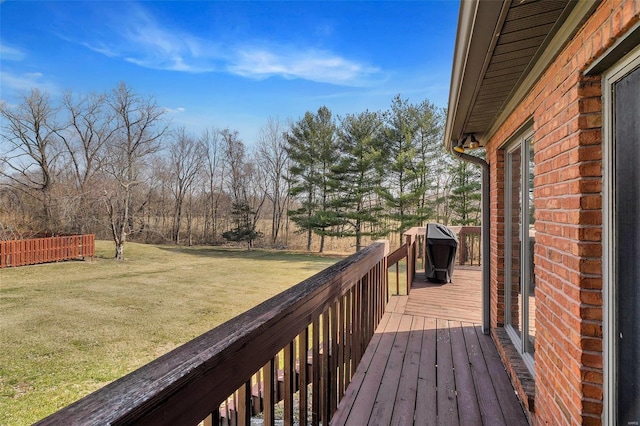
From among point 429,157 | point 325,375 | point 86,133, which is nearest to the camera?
point 325,375

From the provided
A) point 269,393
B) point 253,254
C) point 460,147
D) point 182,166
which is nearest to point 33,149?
point 182,166

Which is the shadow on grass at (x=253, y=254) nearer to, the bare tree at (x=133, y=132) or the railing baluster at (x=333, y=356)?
the bare tree at (x=133, y=132)

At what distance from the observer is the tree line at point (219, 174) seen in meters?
17.8

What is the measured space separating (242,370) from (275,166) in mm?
23711

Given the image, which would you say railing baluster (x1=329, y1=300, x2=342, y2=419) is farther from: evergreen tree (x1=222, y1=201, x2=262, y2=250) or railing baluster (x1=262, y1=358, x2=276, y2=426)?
evergreen tree (x1=222, y1=201, x2=262, y2=250)

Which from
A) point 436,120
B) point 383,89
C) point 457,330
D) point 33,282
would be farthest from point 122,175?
point 457,330

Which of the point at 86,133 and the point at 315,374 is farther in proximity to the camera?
the point at 86,133

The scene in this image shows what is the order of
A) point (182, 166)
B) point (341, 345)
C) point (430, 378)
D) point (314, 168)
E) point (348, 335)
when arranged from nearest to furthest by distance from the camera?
1. point (341, 345)
2. point (348, 335)
3. point (430, 378)
4. point (314, 168)
5. point (182, 166)

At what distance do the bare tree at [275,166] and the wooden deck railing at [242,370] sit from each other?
2149 cm

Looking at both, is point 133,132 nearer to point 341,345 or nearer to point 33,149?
point 33,149

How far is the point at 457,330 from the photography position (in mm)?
3816

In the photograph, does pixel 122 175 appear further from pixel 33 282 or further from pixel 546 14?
pixel 546 14

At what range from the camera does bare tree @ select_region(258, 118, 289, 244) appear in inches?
936

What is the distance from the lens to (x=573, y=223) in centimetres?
149
